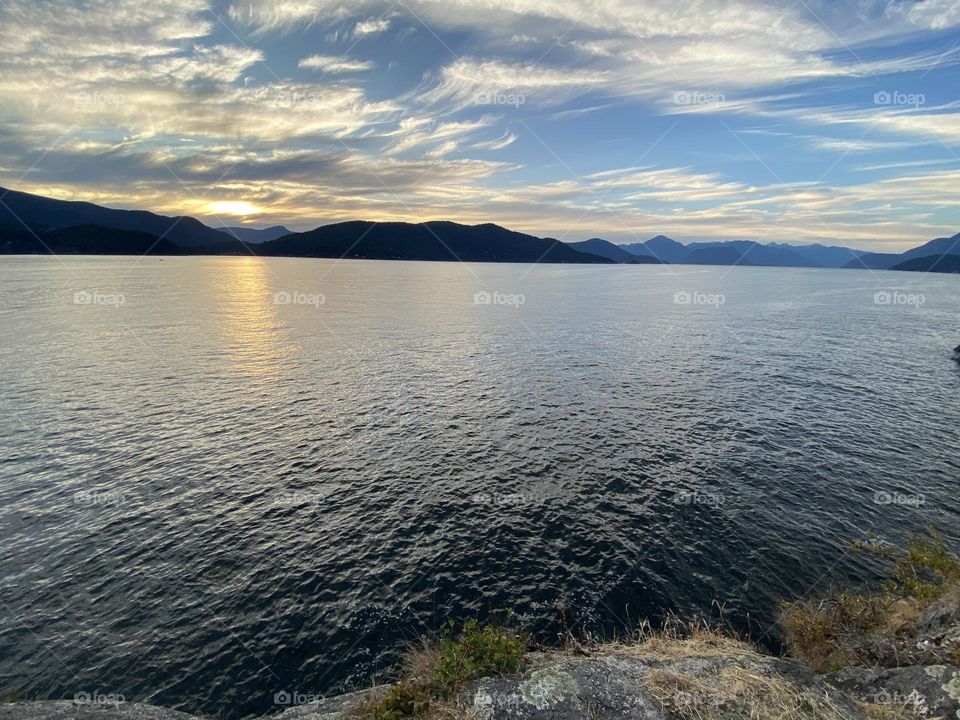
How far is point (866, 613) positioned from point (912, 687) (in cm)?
805

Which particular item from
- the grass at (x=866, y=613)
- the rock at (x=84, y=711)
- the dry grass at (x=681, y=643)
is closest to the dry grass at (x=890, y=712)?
the grass at (x=866, y=613)

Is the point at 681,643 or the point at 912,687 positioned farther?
the point at 681,643

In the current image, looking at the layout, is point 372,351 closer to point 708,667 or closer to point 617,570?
point 617,570

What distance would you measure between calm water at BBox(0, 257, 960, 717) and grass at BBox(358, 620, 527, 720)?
16.4ft

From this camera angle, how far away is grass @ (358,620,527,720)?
13.2 m

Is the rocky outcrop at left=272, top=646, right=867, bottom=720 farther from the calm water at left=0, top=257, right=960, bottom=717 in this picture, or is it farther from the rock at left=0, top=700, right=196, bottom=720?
the calm water at left=0, top=257, right=960, bottom=717

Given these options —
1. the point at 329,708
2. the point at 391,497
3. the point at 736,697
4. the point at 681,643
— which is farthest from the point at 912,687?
the point at 391,497

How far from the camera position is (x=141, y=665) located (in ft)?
60.4

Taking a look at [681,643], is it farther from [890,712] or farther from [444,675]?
[444,675]

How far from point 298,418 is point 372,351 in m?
27.2

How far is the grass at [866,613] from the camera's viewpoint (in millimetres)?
16891

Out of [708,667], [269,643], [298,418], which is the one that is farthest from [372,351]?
[708,667]

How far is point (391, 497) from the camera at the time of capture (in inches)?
1180

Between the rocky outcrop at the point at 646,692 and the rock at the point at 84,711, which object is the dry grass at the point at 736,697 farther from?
the rock at the point at 84,711
